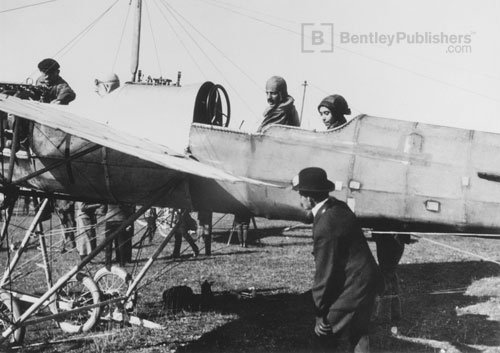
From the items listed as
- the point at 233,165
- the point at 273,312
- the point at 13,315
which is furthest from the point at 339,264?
the point at 13,315

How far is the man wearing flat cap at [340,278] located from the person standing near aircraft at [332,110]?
206cm

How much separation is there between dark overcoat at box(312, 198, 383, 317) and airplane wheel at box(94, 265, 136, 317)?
170 inches

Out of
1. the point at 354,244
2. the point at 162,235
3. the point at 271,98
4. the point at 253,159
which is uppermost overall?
the point at 271,98

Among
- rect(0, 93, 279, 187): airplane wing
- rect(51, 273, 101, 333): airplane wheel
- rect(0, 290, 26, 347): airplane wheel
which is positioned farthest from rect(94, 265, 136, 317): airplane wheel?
rect(0, 93, 279, 187): airplane wing

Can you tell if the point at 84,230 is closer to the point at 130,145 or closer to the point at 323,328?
the point at 130,145

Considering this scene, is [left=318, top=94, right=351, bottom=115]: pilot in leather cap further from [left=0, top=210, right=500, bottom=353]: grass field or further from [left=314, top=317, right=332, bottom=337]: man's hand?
[left=0, top=210, right=500, bottom=353]: grass field

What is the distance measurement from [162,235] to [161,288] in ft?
25.1

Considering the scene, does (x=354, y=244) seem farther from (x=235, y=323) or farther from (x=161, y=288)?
(x=161, y=288)

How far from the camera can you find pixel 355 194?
5605 millimetres

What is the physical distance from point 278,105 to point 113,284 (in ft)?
13.7

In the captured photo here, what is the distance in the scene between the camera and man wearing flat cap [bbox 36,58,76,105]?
25.8ft

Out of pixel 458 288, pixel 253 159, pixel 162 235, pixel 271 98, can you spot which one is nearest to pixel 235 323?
pixel 253 159

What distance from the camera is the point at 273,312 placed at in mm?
8125

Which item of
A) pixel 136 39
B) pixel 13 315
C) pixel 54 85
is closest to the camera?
pixel 13 315
